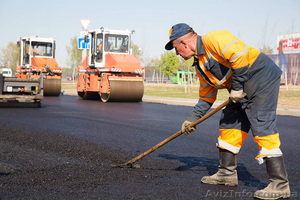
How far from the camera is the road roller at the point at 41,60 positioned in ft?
59.6

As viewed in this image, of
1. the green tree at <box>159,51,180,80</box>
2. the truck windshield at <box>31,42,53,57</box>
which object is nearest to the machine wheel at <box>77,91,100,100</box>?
the truck windshield at <box>31,42,53,57</box>

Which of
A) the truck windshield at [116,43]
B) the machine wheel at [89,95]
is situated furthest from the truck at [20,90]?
the machine wheel at [89,95]

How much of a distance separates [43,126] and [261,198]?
5360 millimetres

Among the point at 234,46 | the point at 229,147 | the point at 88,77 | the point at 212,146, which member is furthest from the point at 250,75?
the point at 88,77

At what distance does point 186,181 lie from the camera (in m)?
3.65

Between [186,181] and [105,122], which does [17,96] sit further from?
[186,181]

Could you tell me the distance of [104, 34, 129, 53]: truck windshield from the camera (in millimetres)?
15844

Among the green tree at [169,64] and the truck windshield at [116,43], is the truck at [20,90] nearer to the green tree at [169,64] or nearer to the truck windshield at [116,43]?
the truck windshield at [116,43]

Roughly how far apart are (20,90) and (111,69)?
13.5 feet

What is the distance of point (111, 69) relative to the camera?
1489cm

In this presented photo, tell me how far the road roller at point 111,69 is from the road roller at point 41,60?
70.6 inches

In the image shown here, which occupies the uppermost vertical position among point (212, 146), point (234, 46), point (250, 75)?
point (234, 46)

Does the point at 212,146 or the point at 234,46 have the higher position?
the point at 234,46

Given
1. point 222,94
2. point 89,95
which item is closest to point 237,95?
point 89,95
